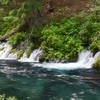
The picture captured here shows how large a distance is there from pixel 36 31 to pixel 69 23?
3.44 m

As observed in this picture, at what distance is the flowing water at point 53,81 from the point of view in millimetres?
10020

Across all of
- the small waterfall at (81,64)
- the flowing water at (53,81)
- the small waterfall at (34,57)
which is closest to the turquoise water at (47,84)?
the flowing water at (53,81)

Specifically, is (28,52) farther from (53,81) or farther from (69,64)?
(53,81)

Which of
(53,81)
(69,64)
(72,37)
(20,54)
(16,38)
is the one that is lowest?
(69,64)

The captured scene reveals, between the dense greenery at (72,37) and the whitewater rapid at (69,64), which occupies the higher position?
the dense greenery at (72,37)

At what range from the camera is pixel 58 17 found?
22609 mm

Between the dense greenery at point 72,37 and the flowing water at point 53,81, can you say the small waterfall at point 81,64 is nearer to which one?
the flowing water at point 53,81

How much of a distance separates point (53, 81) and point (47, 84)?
64cm

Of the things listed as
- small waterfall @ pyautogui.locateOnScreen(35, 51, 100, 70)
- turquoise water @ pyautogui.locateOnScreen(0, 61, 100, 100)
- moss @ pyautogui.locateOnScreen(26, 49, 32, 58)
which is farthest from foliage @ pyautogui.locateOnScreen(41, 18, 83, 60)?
turquoise water @ pyautogui.locateOnScreen(0, 61, 100, 100)

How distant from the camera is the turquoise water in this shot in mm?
9943

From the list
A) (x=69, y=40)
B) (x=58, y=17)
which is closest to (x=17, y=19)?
(x=58, y=17)

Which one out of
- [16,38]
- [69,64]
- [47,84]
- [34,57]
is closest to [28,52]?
[34,57]

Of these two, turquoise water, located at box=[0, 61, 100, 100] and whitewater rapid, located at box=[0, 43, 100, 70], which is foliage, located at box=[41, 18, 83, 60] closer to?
whitewater rapid, located at box=[0, 43, 100, 70]

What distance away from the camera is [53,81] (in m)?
12.3
